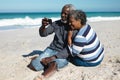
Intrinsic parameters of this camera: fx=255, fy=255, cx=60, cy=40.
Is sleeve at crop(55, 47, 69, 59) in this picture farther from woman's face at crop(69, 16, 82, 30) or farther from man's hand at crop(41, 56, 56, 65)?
woman's face at crop(69, 16, 82, 30)

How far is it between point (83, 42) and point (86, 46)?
0.36ft

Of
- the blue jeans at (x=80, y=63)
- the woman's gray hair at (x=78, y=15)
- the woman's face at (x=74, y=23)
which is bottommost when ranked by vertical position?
the blue jeans at (x=80, y=63)

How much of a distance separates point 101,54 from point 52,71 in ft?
3.58

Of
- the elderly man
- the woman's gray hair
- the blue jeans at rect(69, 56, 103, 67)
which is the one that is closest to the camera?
the woman's gray hair

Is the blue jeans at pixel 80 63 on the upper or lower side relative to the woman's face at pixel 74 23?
lower

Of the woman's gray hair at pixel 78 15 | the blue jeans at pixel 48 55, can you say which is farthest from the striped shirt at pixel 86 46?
the blue jeans at pixel 48 55

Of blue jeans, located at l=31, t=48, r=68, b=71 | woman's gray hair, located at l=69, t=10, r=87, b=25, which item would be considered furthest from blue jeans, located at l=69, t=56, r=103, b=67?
woman's gray hair, located at l=69, t=10, r=87, b=25

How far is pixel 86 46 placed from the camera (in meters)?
4.88

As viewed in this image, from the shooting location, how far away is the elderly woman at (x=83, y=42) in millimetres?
4836

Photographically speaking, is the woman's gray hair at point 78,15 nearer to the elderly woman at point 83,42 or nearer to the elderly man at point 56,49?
the elderly woman at point 83,42

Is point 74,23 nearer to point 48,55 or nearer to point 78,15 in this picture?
point 78,15

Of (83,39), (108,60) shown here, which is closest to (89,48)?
(83,39)

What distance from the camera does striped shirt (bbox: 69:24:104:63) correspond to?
4.84 m

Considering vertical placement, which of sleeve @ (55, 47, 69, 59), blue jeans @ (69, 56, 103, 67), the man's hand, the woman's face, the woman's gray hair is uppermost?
the woman's gray hair
